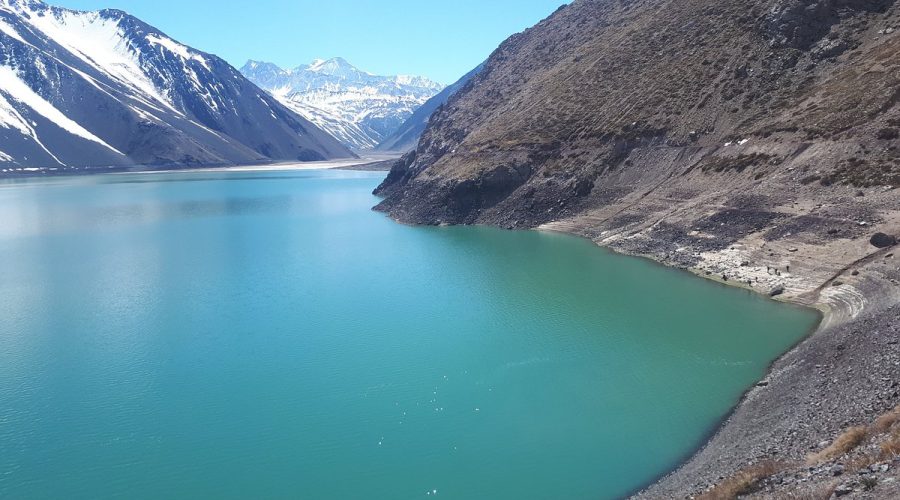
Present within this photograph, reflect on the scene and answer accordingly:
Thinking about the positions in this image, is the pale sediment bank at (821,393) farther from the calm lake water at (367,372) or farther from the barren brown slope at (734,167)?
the calm lake water at (367,372)

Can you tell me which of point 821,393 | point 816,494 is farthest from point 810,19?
point 816,494

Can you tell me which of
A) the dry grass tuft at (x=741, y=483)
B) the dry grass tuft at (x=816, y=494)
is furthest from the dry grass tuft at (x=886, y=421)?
the dry grass tuft at (x=816, y=494)

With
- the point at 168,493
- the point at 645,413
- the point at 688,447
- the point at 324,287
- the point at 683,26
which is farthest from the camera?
the point at 683,26

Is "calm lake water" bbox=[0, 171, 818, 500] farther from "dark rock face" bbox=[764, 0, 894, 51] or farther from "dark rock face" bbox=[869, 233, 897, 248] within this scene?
"dark rock face" bbox=[764, 0, 894, 51]

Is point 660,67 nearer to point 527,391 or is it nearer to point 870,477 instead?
point 527,391

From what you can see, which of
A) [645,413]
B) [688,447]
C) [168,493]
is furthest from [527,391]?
[168,493]

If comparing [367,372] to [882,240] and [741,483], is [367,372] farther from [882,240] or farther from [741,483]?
[882,240]
